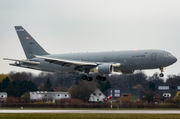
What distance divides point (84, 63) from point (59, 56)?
301 inches

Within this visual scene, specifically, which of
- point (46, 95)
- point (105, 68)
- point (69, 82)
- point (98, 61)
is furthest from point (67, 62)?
point (69, 82)

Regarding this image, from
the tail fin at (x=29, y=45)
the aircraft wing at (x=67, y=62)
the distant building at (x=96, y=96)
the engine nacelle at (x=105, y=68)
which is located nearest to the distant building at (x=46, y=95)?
the distant building at (x=96, y=96)

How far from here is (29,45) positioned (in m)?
68.5

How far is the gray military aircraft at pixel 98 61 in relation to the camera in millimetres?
56031

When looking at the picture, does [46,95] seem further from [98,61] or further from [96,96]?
[98,61]

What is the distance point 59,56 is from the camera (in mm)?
64688

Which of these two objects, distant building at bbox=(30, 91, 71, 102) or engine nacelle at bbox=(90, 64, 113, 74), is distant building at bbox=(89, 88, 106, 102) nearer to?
distant building at bbox=(30, 91, 71, 102)

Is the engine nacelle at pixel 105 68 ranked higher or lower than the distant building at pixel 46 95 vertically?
higher

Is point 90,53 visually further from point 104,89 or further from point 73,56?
point 104,89

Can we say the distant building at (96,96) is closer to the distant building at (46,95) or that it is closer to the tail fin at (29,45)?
the distant building at (46,95)

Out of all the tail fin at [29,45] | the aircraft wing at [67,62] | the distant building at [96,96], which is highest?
the tail fin at [29,45]

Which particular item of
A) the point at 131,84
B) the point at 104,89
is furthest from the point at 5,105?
the point at 131,84

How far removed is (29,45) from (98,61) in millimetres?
17083

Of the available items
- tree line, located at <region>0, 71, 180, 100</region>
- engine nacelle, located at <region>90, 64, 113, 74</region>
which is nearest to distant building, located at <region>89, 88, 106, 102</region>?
tree line, located at <region>0, 71, 180, 100</region>
